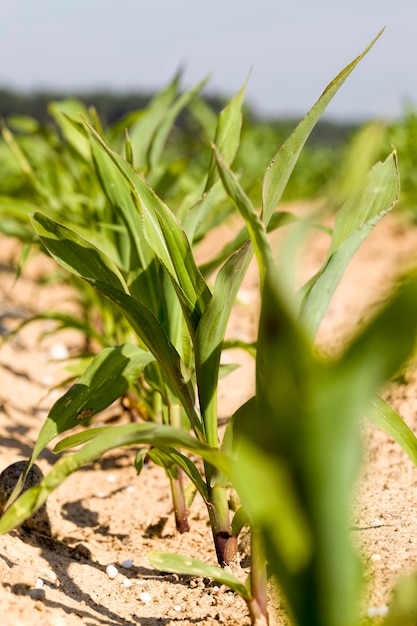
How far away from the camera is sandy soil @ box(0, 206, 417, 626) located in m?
1.02

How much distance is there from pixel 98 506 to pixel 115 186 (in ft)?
2.51

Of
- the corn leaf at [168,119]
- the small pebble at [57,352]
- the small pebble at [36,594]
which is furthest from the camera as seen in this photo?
the small pebble at [57,352]

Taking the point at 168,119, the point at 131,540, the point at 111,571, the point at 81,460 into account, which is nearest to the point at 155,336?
the point at 81,460

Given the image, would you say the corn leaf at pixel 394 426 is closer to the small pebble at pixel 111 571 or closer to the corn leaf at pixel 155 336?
the corn leaf at pixel 155 336

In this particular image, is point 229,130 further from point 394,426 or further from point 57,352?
point 57,352

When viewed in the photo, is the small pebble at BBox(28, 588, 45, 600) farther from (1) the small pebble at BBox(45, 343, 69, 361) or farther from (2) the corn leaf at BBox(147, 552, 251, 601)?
(1) the small pebble at BBox(45, 343, 69, 361)

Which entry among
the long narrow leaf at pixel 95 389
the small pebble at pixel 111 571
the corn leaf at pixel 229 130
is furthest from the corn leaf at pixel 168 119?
the small pebble at pixel 111 571

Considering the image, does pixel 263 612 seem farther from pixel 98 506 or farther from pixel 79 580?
pixel 98 506

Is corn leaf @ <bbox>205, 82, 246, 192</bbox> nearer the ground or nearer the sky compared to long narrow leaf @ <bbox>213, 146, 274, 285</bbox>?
nearer the sky

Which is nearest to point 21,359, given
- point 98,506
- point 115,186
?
point 98,506

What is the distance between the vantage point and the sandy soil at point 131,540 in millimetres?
1021

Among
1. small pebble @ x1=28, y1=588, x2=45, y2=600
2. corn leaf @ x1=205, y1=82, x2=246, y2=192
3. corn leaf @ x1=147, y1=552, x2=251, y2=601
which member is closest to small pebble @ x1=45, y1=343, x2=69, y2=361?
corn leaf @ x1=205, y1=82, x2=246, y2=192

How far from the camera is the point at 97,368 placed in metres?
1.15

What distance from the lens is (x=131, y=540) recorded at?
1.51 meters
